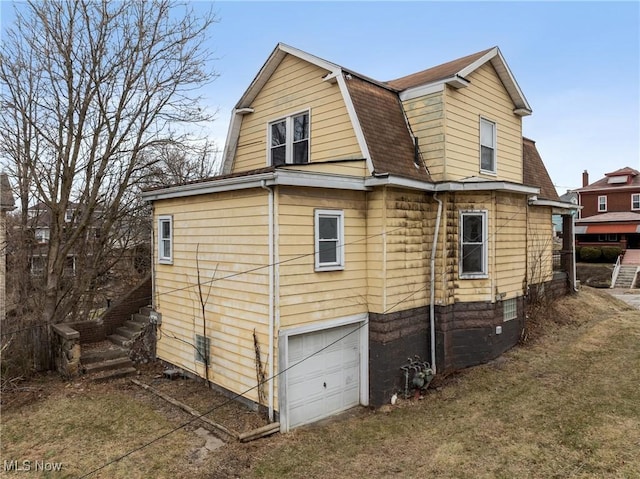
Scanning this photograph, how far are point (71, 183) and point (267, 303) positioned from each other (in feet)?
33.7

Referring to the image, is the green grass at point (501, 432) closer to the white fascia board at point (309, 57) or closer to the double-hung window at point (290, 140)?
the double-hung window at point (290, 140)

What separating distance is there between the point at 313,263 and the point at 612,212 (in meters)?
41.2

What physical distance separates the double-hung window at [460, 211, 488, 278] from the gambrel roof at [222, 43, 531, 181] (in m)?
1.74

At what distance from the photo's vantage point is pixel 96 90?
14.0 m

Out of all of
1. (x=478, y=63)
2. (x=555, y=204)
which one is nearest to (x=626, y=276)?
(x=555, y=204)

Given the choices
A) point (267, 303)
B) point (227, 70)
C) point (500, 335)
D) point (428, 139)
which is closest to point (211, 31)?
point (227, 70)

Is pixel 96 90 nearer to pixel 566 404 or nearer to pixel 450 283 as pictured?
pixel 450 283

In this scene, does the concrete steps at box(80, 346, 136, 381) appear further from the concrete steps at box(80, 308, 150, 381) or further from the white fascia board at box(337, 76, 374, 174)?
the white fascia board at box(337, 76, 374, 174)

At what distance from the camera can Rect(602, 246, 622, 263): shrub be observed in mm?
33156

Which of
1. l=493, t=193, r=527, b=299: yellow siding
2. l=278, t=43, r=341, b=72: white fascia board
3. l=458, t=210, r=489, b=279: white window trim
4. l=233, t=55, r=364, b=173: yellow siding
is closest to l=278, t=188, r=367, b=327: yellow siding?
l=233, t=55, r=364, b=173: yellow siding

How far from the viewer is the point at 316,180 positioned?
27.2 ft

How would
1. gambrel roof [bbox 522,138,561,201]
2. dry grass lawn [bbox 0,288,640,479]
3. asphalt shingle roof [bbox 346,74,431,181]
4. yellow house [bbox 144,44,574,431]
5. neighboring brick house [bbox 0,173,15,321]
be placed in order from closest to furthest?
1. dry grass lawn [bbox 0,288,640,479]
2. yellow house [bbox 144,44,574,431]
3. asphalt shingle roof [bbox 346,74,431,181]
4. neighboring brick house [bbox 0,173,15,321]
5. gambrel roof [bbox 522,138,561,201]

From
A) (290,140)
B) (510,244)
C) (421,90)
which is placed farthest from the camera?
(510,244)

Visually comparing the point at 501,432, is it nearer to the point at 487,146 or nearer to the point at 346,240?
the point at 346,240
